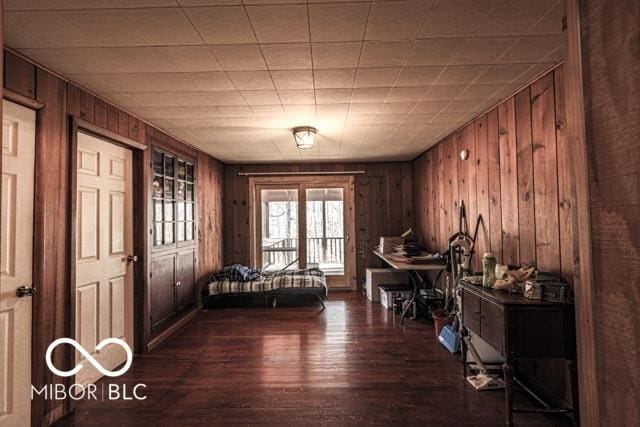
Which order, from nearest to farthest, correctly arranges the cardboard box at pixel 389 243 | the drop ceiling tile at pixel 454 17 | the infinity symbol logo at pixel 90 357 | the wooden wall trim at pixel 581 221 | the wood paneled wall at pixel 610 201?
the wood paneled wall at pixel 610 201, the wooden wall trim at pixel 581 221, the drop ceiling tile at pixel 454 17, the infinity symbol logo at pixel 90 357, the cardboard box at pixel 389 243

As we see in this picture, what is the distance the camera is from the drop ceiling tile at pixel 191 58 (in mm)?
1996

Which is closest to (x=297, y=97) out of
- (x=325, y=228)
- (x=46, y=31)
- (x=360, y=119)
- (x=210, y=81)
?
(x=210, y=81)

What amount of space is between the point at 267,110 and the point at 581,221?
2734 mm

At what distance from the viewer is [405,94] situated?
2766 mm

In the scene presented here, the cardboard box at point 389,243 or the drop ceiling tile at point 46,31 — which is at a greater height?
the drop ceiling tile at point 46,31

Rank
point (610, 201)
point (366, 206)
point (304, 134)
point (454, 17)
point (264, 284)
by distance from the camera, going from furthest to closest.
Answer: point (366, 206), point (264, 284), point (304, 134), point (454, 17), point (610, 201)

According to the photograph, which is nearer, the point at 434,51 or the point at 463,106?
the point at 434,51

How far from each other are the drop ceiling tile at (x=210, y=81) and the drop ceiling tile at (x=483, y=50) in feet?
5.28

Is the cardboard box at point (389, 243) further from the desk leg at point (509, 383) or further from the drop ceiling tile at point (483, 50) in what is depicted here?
the drop ceiling tile at point (483, 50)

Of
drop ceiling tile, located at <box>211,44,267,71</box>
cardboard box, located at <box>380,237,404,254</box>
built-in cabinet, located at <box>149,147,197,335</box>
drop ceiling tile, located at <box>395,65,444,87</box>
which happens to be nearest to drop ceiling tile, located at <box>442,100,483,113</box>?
drop ceiling tile, located at <box>395,65,444,87</box>

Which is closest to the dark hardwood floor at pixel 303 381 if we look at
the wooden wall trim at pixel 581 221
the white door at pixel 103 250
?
the white door at pixel 103 250

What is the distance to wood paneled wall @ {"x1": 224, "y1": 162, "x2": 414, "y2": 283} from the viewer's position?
6125 millimetres

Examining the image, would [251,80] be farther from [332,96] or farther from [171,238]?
[171,238]

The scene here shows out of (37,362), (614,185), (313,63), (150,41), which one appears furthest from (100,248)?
(614,185)
